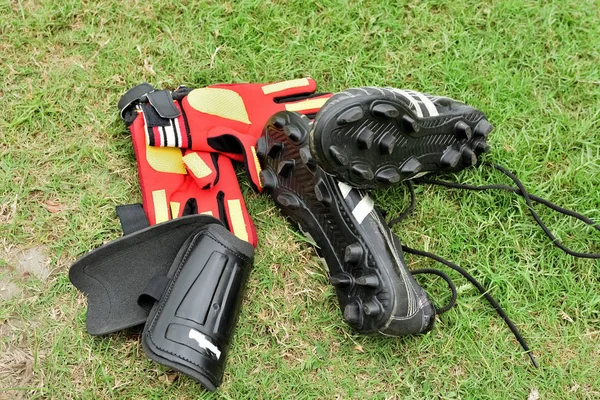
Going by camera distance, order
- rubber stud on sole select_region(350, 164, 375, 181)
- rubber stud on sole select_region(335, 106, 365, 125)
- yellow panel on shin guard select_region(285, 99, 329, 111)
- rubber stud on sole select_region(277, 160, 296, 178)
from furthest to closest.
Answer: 1. yellow panel on shin guard select_region(285, 99, 329, 111)
2. rubber stud on sole select_region(277, 160, 296, 178)
3. rubber stud on sole select_region(350, 164, 375, 181)
4. rubber stud on sole select_region(335, 106, 365, 125)

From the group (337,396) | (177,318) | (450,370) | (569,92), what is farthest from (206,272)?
(569,92)

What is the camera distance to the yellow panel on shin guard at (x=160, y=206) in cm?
212

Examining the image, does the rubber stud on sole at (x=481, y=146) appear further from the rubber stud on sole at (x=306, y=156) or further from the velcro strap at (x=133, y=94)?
the velcro strap at (x=133, y=94)

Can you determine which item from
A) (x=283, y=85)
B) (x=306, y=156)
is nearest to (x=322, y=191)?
(x=306, y=156)

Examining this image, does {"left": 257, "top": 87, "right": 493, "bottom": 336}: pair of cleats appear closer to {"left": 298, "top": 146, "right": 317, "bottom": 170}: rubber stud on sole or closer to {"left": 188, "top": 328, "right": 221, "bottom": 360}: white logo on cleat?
{"left": 298, "top": 146, "right": 317, "bottom": 170}: rubber stud on sole

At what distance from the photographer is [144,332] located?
1924 millimetres

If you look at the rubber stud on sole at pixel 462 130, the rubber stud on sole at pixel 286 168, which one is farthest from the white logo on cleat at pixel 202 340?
the rubber stud on sole at pixel 462 130

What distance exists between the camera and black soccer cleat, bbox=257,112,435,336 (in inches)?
76.8

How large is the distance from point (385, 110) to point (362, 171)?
0.69ft

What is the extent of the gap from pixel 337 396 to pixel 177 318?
679 millimetres

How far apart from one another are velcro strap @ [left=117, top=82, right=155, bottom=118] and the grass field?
0.10 meters

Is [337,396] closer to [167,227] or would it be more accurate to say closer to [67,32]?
[167,227]

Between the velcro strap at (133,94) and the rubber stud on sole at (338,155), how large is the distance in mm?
866

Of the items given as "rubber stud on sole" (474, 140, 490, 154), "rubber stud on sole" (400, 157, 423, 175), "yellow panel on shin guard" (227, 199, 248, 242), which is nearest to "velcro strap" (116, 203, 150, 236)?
"yellow panel on shin guard" (227, 199, 248, 242)
